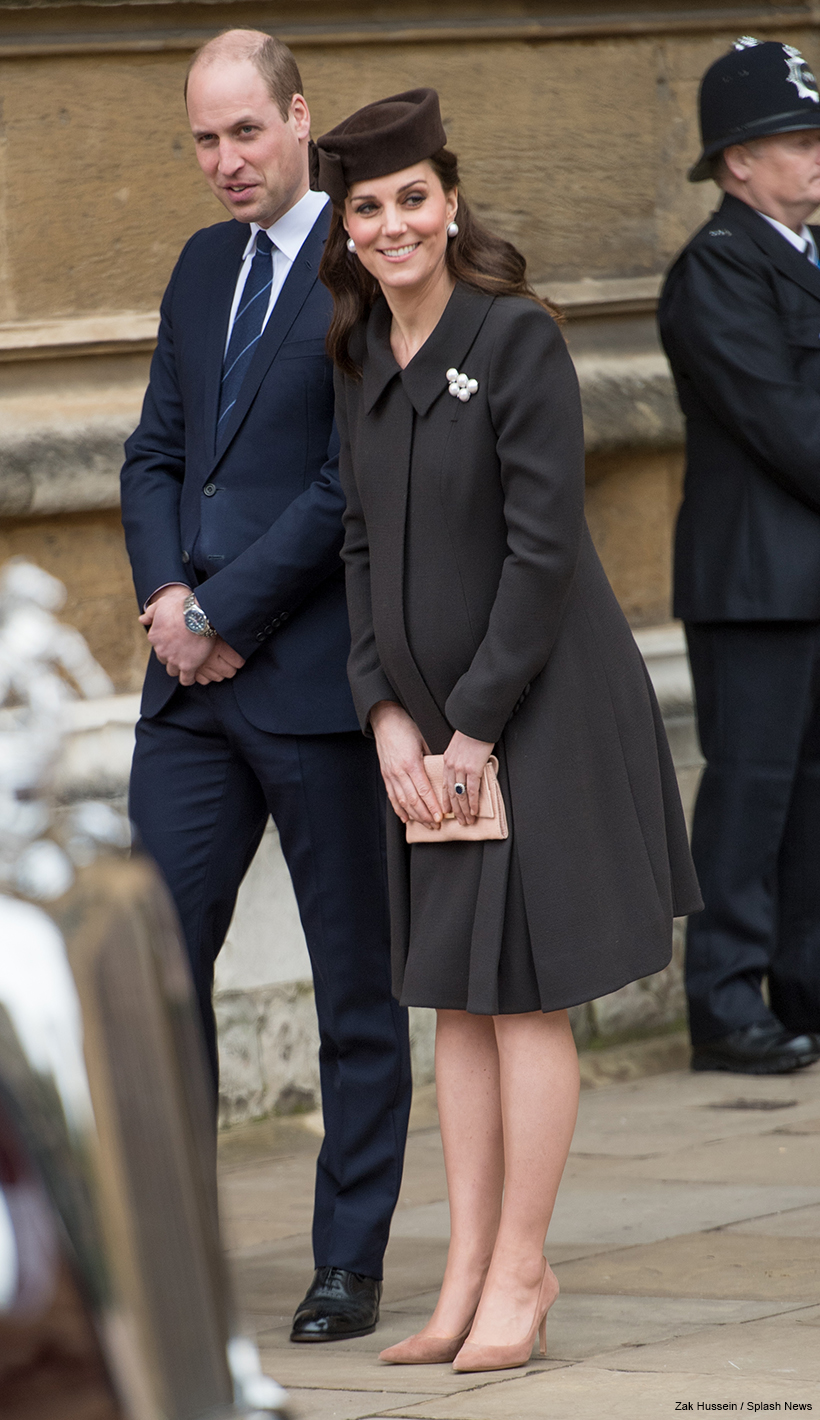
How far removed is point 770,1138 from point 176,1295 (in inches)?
136

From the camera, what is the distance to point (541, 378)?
3.29m

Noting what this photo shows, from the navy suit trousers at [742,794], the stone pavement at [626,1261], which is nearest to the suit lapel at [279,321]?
the stone pavement at [626,1261]

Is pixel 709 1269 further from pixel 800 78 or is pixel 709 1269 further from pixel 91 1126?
pixel 800 78

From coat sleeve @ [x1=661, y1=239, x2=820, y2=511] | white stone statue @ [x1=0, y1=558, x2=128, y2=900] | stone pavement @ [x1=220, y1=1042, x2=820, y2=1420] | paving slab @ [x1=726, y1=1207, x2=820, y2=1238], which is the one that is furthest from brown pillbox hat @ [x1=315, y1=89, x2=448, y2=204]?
coat sleeve @ [x1=661, y1=239, x2=820, y2=511]

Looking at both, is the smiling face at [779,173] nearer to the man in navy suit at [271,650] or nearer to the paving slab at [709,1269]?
the man in navy suit at [271,650]

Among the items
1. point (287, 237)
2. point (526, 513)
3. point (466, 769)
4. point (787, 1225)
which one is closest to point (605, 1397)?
point (466, 769)

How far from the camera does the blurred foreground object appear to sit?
158 cm

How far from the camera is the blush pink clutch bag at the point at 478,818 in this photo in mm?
3354

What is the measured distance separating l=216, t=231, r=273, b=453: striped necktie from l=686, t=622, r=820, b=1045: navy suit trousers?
220cm

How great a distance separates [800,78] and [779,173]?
0.78ft

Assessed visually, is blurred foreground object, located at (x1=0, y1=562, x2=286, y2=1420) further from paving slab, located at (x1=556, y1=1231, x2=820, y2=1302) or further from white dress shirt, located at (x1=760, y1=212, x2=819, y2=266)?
white dress shirt, located at (x1=760, y1=212, x2=819, y2=266)

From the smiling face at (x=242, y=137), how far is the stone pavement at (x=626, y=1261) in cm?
166

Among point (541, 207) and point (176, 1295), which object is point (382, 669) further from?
point (541, 207)

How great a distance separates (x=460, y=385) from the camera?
3336mm
